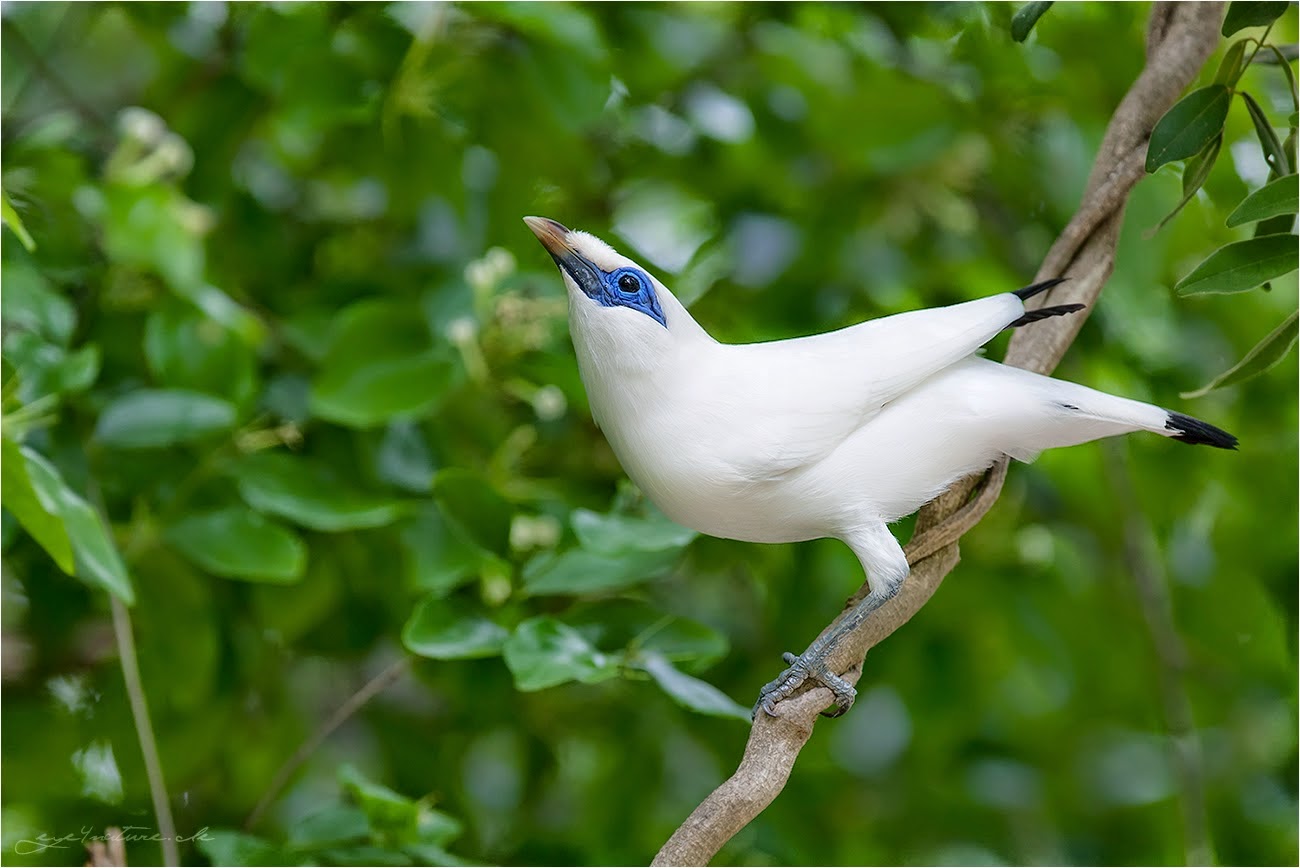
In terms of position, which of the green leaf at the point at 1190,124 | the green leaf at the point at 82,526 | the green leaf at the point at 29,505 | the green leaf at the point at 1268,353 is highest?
the green leaf at the point at 1190,124

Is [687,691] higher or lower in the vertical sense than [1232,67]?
lower

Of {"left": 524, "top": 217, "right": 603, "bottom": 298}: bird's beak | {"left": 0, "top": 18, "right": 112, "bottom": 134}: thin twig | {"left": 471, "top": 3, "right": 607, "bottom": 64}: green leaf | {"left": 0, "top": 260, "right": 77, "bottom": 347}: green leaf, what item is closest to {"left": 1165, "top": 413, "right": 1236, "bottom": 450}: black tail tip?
{"left": 524, "top": 217, "right": 603, "bottom": 298}: bird's beak

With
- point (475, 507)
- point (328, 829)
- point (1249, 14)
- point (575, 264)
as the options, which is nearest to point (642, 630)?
point (475, 507)

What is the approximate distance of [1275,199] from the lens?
0.69m

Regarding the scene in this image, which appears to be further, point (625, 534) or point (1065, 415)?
point (625, 534)

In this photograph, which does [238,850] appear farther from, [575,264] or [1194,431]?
[1194,431]

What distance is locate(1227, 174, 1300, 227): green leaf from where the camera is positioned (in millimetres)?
686

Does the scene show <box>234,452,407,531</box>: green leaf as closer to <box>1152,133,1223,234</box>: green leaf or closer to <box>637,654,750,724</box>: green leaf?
<box>637,654,750,724</box>: green leaf

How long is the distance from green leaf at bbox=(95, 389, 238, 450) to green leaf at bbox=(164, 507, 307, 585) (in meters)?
0.08

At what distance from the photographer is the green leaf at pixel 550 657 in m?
0.82

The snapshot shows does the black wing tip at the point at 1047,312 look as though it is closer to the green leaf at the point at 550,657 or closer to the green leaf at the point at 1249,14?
the green leaf at the point at 1249,14

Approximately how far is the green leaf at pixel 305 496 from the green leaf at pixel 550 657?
21 cm

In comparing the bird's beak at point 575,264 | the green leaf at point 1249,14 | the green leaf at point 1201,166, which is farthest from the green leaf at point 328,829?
the green leaf at point 1249,14

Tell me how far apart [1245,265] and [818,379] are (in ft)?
0.88
